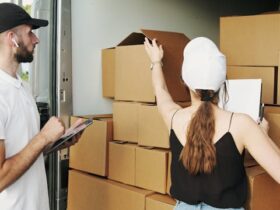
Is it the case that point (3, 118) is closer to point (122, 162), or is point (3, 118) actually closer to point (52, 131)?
point (52, 131)

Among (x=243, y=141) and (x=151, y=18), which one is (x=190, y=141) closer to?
(x=243, y=141)

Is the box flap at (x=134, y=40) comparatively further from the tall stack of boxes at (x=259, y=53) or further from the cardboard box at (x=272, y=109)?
the cardboard box at (x=272, y=109)

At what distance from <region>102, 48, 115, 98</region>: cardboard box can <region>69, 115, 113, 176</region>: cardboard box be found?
18 cm

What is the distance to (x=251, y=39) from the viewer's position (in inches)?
70.1

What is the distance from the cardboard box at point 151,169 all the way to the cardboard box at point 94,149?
208 mm

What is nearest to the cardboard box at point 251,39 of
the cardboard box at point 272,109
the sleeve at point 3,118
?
the cardboard box at point 272,109

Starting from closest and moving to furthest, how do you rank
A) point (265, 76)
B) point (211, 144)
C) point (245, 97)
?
point (211, 144), point (245, 97), point (265, 76)

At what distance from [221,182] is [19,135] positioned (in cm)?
69

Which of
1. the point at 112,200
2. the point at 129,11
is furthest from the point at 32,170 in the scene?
the point at 129,11

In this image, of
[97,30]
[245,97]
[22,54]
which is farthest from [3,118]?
[97,30]

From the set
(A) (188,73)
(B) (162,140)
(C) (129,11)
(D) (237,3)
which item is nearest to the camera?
(A) (188,73)

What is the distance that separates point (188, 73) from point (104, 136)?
78 centimetres

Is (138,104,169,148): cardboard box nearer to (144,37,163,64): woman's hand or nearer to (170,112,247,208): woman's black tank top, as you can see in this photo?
(144,37,163,64): woman's hand

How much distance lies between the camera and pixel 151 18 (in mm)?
2445
